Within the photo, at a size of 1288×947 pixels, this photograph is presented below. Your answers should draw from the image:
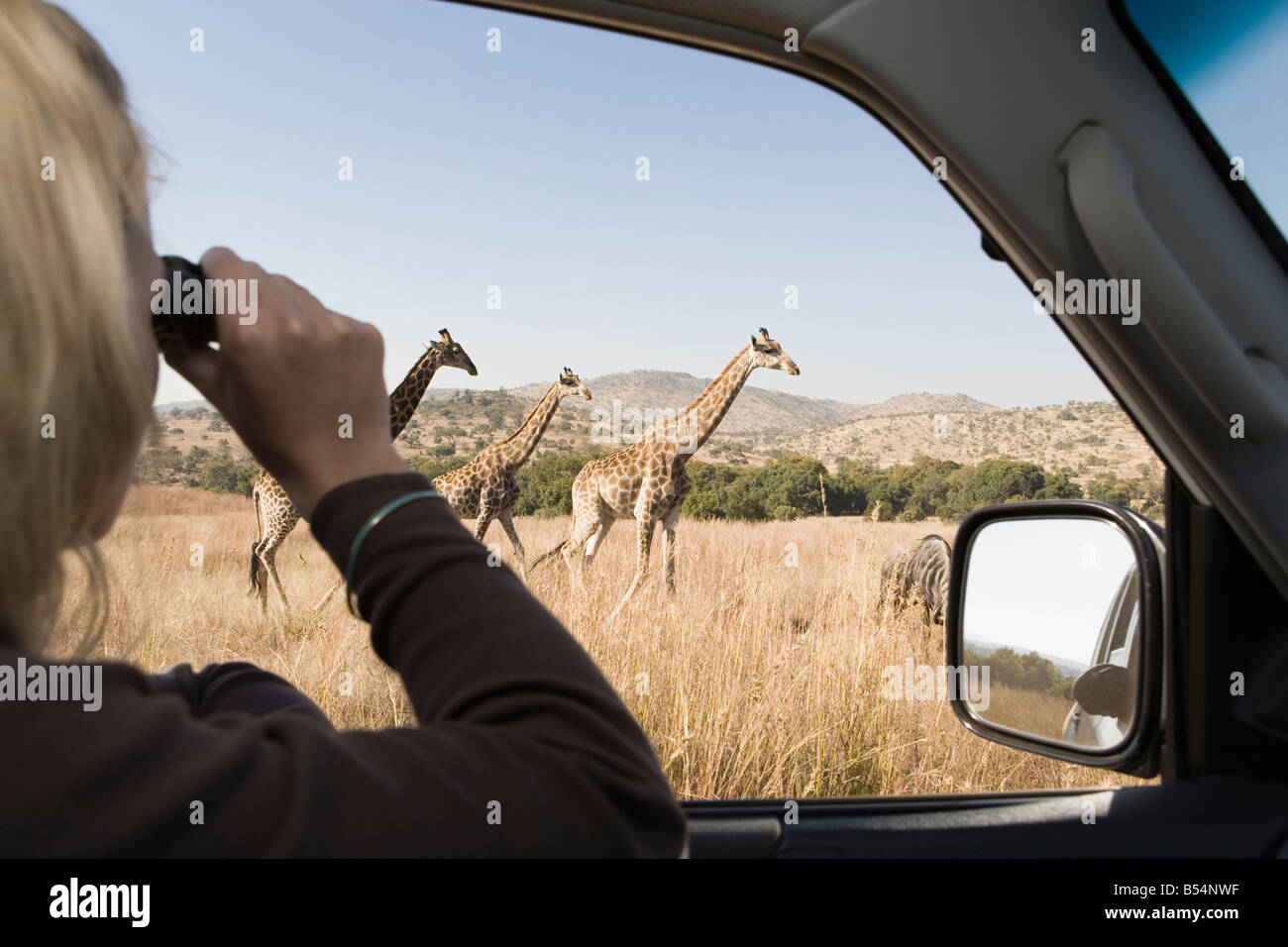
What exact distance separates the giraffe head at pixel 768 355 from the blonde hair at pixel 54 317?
5.78 meters

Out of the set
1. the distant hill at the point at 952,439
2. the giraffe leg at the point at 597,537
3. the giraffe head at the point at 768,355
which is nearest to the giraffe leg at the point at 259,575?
the giraffe leg at the point at 597,537

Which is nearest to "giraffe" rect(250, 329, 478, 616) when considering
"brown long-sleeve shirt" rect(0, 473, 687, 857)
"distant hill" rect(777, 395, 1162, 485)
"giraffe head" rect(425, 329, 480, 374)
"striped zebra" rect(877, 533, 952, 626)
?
"giraffe head" rect(425, 329, 480, 374)

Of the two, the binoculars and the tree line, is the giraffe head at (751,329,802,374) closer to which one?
the tree line

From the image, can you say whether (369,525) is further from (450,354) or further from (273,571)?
(450,354)

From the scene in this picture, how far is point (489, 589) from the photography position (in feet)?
1.42

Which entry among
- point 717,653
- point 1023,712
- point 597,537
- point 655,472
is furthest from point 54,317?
point 597,537

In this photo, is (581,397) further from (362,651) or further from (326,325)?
(326,325)

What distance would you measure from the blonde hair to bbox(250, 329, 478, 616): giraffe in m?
2.92

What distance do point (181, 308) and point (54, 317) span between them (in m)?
0.11

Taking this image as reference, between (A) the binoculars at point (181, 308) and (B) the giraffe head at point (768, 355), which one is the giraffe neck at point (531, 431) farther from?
(A) the binoculars at point (181, 308)

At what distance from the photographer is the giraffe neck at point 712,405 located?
6156 millimetres

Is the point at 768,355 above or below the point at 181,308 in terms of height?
above

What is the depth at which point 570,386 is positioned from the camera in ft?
19.9

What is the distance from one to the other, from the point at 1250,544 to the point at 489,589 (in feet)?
2.19
